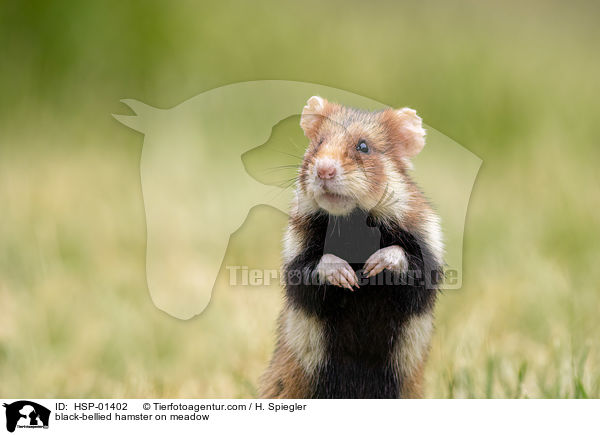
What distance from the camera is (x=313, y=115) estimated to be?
7.26 feet

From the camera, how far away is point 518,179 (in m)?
3.49

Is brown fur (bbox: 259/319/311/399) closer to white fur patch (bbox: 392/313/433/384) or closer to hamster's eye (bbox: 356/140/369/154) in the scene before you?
white fur patch (bbox: 392/313/433/384)

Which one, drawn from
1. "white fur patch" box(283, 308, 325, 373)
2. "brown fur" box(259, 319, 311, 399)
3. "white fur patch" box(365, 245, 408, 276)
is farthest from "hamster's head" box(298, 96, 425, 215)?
"brown fur" box(259, 319, 311, 399)

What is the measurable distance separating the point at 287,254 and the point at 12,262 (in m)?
1.83

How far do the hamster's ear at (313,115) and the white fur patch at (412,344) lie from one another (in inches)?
23.4

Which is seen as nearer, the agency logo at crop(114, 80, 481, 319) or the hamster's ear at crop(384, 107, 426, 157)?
the hamster's ear at crop(384, 107, 426, 157)

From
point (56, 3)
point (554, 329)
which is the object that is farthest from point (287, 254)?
point (56, 3)

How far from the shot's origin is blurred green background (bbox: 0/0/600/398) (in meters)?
2.82
